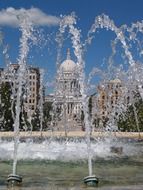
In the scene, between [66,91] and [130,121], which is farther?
[130,121]

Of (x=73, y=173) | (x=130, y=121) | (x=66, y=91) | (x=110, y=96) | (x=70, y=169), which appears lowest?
(x=73, y=173)

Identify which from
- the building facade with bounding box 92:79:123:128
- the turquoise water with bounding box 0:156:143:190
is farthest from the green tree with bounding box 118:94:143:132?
the turquoise water with bounding box 0:156:143:190

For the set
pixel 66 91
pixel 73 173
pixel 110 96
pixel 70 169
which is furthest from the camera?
pixel 66 91

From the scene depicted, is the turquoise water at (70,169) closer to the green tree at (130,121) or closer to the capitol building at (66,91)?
the capitol building at (66,91)

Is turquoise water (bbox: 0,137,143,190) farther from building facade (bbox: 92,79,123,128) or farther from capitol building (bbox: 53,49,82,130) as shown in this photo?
building facade (bbox: 92,79,123,128)

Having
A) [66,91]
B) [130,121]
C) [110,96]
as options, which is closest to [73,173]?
[110,96]

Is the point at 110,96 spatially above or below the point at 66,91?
below

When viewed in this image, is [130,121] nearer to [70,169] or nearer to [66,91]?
[66,91]

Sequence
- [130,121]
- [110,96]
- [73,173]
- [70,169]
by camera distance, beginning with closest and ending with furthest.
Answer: [73,173]
[70,169]
[110,96]
[130,121]

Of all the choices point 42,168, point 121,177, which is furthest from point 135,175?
point 42,168

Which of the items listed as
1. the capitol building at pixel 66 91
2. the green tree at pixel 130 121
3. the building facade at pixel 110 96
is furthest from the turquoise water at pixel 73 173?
the green tree at pixel 130 121

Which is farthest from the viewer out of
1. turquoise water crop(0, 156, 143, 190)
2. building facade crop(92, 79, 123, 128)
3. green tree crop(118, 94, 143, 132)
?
green tree crop(118, 94, 143, 132)

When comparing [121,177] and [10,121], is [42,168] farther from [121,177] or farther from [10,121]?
[10,121]

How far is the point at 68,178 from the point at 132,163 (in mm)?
4421
